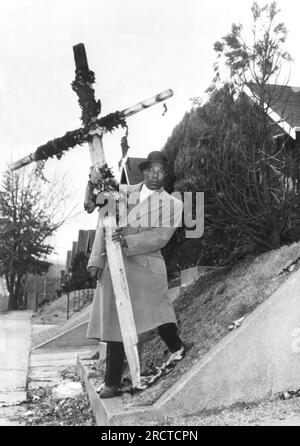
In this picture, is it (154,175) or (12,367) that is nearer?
(154,175)

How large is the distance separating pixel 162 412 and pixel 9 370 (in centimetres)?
448

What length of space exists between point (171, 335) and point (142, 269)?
0.59 meters

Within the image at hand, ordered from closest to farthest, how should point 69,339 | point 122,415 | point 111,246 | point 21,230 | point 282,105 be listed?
point 122,415
point 111,246
point 282,105
point 69,339
point 21,230

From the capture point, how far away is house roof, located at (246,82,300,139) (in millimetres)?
6863

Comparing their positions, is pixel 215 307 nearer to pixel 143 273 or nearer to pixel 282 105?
pixel 143 273

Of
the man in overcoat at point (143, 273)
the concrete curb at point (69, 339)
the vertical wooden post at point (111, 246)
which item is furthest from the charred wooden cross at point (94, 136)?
the concrete curb at point (69, 339)

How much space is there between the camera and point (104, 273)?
14.4ft

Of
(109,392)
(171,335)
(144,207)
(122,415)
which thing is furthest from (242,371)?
(144,207)

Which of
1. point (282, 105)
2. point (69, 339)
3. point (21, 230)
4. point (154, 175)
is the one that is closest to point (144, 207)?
point (154, 175)

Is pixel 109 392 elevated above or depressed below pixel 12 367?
above

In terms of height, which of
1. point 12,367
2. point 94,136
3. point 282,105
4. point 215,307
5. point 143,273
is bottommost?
point 12,367

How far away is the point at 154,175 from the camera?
444 centimetres

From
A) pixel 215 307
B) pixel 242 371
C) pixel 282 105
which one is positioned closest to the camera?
pixel 242 371

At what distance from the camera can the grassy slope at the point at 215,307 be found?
4223mm
